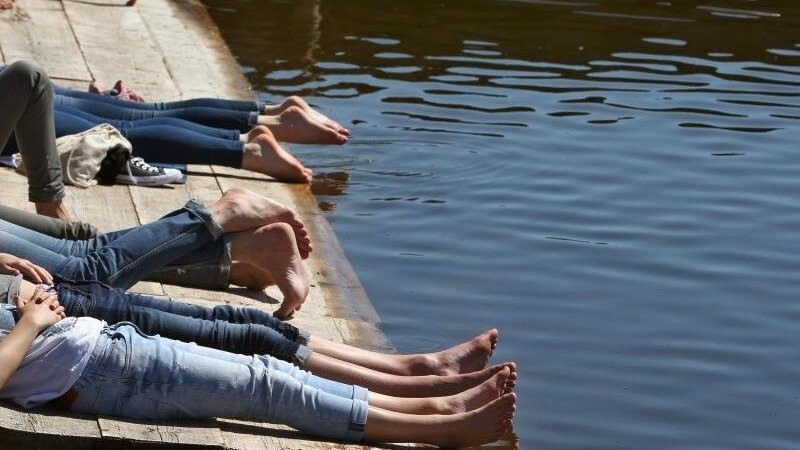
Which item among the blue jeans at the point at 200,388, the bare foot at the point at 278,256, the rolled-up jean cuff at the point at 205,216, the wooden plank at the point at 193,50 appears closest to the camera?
the blue jeans at the point at 200,388

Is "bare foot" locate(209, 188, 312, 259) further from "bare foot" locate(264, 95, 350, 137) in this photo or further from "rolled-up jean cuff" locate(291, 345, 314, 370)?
"bare foot" locate(264, 95, 350, 137)

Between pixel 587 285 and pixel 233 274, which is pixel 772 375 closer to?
pixel 587 285

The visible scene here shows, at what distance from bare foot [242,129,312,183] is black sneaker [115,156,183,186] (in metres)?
0.47

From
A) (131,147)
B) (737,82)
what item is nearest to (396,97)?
(737,82)

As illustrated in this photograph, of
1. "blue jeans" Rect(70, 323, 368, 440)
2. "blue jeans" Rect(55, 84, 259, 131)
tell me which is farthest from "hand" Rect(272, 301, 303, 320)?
"blue jeans" Rect(55, 84, 259, 131)

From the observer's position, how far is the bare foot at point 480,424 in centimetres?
516

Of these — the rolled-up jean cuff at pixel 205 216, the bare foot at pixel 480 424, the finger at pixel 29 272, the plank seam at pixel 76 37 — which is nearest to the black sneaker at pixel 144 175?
the rolled-up jean cuff at pixel 205 216

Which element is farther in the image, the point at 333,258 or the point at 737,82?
the point at 737,82

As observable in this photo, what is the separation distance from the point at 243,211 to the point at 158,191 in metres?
1.82

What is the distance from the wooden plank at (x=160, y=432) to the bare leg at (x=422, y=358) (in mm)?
685

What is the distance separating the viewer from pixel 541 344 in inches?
271

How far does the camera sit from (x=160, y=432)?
4840 millimetres

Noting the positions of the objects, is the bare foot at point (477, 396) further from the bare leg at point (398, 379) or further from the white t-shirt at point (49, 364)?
the white t-shirt at point (49, 364)

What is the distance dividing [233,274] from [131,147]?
5.10ft
